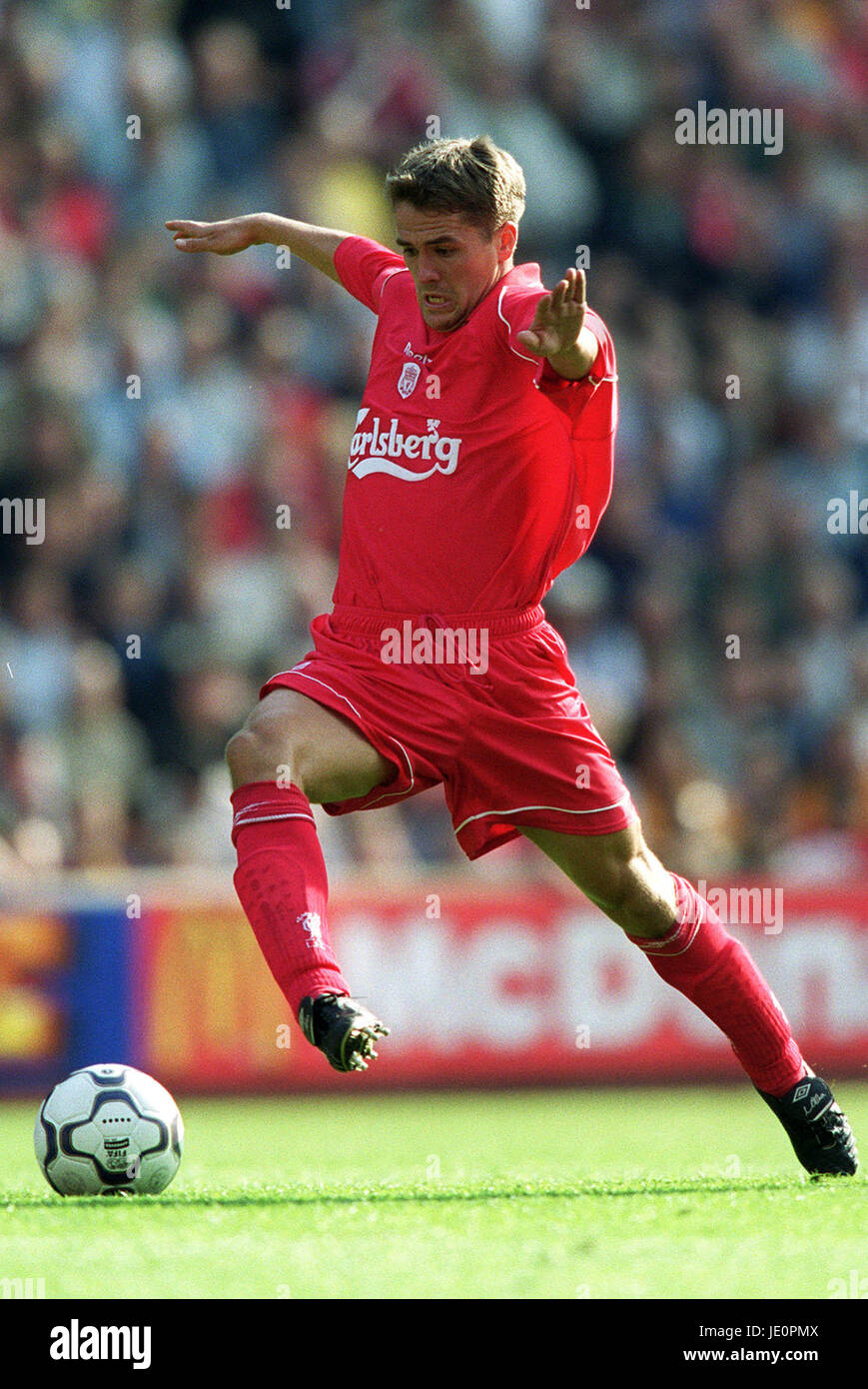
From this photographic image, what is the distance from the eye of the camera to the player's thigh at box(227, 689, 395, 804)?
4719mm

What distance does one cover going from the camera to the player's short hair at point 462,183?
4.81 meters

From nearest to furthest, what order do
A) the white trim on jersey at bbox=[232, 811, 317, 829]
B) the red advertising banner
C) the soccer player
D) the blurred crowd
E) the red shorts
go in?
the white trim on jersey at bbox=[232, 811, 317, 829], the soccer player, the red shorts, the red advertising banner, the blurred crowd

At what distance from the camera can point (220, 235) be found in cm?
565

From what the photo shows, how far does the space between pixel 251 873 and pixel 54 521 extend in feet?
18.5

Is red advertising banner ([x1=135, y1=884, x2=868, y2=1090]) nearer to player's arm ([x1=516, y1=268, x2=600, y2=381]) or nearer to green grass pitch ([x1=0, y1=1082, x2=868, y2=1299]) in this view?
green grass pitch ([x1=0, y1=1082, x2=868, y2=1299])

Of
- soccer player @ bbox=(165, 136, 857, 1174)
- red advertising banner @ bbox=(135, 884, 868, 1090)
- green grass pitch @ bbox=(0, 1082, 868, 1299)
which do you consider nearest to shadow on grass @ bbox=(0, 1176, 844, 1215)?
green grass pitch @ bbox=(0, 1082, 868, 1299)

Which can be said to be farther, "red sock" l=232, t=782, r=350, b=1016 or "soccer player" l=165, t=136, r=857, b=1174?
"soccer player" l=165, t=136, r=857, b=1174

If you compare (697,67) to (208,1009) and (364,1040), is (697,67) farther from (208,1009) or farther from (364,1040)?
(364,1040)

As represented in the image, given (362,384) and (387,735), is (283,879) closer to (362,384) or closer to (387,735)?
(387,735)

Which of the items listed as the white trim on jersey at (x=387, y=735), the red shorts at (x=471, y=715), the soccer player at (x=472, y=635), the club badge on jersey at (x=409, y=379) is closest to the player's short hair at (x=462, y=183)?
the soccer player at (x=472, y=635)

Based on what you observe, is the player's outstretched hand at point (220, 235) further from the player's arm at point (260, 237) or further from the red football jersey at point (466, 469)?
the red football jersey at point (466, 469)

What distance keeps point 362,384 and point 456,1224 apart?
7331 mm

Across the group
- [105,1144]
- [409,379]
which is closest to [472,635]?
[409,379]

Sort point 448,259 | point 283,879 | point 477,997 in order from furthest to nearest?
point 477,997, point 448,259, point 283,879
